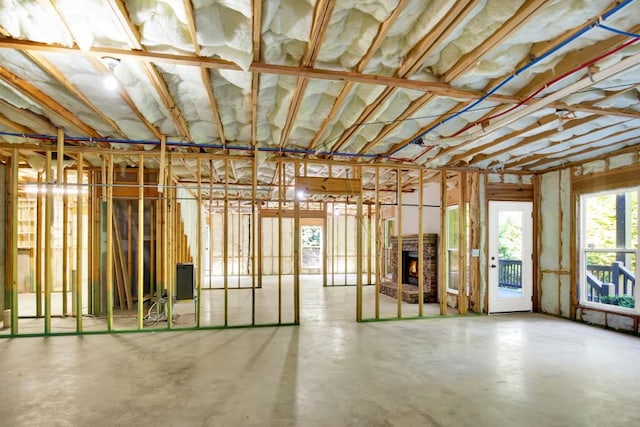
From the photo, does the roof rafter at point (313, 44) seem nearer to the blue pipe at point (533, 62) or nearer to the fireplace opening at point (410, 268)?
the blue pipe at point (533, 62)

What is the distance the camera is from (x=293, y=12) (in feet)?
7.66

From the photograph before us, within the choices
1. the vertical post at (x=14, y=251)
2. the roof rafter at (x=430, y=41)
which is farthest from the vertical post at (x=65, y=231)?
the roof rafter at (x=430, y=41)

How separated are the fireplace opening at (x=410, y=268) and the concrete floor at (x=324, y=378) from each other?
130 inches

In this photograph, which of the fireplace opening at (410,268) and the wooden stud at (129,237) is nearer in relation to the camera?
the wooden stud at (129,237)

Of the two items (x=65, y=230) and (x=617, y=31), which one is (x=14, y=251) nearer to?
(x=65, y=230)

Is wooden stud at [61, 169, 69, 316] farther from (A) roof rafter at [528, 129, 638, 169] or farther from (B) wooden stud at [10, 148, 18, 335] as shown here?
(A) roof rafter at [528, 129, 638, 169]

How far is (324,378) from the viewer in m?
3.40

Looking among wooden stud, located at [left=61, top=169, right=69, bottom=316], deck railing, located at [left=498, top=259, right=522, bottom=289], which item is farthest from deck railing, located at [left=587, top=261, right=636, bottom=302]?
wooden stud, located at [left=61, top=169, right=69, bottom=316]

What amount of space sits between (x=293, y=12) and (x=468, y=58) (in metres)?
1.44

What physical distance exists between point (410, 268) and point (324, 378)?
566 centimetres

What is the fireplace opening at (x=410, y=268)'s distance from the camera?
8414 mm

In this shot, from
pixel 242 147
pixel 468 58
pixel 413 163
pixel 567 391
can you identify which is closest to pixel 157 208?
pixel 242 147

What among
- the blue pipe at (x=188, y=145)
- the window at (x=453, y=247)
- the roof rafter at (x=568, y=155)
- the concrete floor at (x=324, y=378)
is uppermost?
the blue pipe at (x=188, y=145)

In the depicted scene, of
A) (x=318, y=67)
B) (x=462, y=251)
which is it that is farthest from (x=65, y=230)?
(x=462, y=251)
